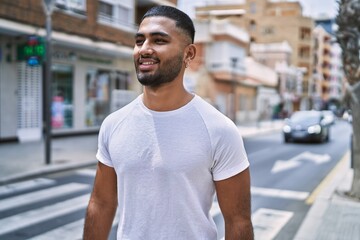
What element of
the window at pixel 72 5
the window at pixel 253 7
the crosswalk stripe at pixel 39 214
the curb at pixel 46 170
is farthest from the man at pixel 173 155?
the window at pixel 253 7

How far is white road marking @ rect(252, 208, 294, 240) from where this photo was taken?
5.37 meters

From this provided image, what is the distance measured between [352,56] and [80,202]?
511 centimetres

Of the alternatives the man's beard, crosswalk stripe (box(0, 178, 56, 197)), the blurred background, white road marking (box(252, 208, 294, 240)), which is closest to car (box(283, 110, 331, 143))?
the blurred background

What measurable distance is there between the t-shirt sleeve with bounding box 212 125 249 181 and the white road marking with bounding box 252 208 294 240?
376cm

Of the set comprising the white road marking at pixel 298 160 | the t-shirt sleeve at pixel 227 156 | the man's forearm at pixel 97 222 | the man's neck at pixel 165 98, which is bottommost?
the white road marking at pixel 298 160

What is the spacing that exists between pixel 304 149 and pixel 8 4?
464 inches

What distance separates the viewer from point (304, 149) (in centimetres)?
1619

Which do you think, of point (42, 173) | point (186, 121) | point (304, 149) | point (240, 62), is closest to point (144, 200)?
point (186, 121)

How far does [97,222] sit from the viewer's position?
1.97 meters

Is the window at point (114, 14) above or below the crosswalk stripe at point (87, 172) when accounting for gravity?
above

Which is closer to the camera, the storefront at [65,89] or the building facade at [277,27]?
the storefront at [65,89]

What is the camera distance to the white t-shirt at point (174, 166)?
68.1 inches

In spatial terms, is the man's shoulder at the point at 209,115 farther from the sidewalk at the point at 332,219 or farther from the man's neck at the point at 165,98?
the sidewalk at the point at 332,219

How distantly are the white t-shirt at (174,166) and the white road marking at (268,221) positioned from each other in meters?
3.73
